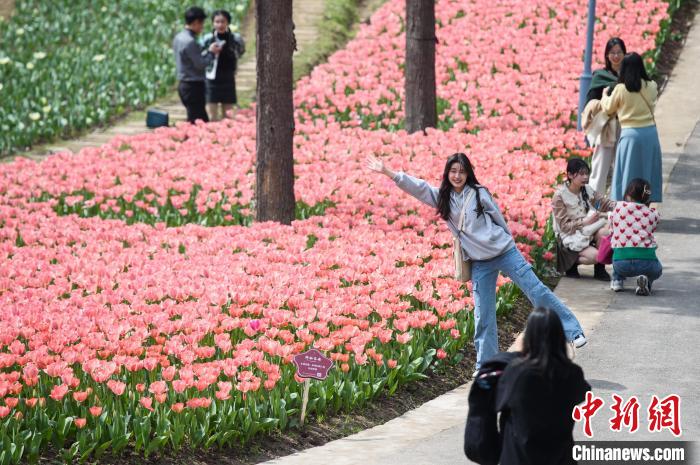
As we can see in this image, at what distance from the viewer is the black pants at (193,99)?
15398 mm

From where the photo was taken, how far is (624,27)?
58.1ft

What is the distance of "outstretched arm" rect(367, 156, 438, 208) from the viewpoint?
7723 millimetres

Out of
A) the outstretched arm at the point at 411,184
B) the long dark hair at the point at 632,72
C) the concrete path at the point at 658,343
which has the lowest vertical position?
the concrete path at the point at 658,343

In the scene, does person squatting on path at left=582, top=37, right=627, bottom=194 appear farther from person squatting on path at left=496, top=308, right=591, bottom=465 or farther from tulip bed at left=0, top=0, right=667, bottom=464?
person squatting on path at left=496, top=308, right=591, bottom=465

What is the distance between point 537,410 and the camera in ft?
14.3

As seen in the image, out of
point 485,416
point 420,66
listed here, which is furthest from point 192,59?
point 485,416

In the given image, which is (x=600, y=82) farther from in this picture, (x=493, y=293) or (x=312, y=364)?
(x=312, y=364)

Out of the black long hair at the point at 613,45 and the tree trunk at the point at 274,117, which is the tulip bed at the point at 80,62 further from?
the black long hair at the point at 613,45

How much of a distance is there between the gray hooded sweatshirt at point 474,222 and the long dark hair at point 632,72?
3.81 metres

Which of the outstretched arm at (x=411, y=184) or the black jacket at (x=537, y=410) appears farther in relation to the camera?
the outstretched arm at (x=411, y=184)

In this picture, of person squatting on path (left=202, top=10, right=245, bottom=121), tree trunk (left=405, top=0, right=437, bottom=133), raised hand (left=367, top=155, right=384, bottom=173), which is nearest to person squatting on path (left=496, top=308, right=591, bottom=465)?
raised hand (left=367, top=155, right=384, bottom=173)

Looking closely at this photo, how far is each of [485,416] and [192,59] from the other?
11.1m

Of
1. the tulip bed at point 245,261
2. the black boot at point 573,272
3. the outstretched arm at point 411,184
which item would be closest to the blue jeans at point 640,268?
the black boot at point 573,272

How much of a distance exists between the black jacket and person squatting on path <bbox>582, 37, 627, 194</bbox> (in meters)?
7.52
